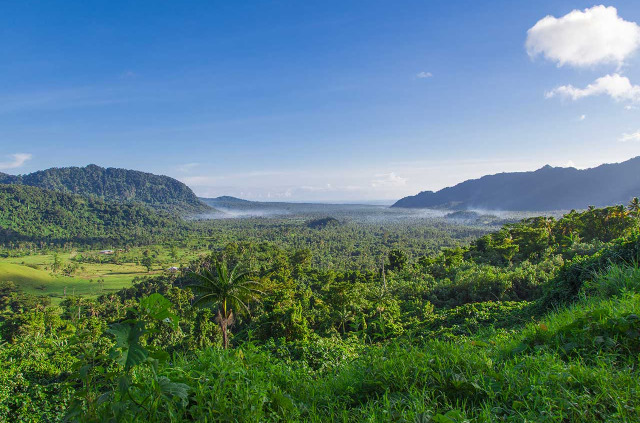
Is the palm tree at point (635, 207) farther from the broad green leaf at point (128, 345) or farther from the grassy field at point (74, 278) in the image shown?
the grassy field at point (74, 278)

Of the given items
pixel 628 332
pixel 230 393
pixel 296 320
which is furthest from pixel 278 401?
pixel 296 320

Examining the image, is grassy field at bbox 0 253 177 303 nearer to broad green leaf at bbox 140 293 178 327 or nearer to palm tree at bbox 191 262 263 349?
palm tree at bbox 191 262 263 349

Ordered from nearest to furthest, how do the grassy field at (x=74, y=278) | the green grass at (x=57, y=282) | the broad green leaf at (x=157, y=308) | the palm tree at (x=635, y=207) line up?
the broad green leaf at (x=157, y=308) < the palm tree at (x=635, y=207) < the green grass at (x=57, y=282) < the grassy field at (x=74, y=278)

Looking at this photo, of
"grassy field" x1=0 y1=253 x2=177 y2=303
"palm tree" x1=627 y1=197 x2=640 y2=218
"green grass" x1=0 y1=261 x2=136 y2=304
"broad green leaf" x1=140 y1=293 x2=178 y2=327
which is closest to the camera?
"broad green leaf" x1=140 y1=293 x2=178 y2=327

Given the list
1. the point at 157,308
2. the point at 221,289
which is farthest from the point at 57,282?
the point at 157,308

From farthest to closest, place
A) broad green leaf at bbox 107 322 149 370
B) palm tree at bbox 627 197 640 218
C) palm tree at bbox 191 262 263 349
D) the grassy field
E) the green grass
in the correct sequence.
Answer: the grassy field
the green grass
palm tree at bbox 627 197 640 218
palm tree at bbox 191 262 263 349
broad green leaf at bbox 107 322 149 370

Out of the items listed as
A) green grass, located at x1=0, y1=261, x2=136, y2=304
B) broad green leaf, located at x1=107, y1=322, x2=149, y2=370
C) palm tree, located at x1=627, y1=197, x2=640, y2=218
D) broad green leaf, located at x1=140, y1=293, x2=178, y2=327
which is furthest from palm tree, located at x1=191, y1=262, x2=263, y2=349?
green grass, located at x1=0, y1=261, x2=136, y2=304

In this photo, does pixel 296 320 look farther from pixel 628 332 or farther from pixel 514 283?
pixel 514 283

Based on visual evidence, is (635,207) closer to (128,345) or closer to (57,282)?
(128,345)

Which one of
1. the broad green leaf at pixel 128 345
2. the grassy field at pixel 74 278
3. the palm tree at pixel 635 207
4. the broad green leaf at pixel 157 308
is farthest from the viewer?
the grassy field at pixel 74 278

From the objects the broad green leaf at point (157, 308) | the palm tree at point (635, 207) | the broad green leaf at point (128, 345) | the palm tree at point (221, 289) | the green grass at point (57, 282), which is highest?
the broad green leaf at point (157, 308)

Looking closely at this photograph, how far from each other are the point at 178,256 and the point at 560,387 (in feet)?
491

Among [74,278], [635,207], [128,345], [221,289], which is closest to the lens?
[128,345]

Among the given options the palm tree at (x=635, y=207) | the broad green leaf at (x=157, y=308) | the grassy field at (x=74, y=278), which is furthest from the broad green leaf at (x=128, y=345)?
the grassy field at (x=74, y=278)
